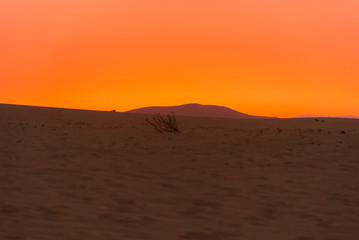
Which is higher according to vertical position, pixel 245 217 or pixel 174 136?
pixel 174 136

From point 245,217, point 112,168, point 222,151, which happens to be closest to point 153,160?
point 112,168

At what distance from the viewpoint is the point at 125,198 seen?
7.30 meters

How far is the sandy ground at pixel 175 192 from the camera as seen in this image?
5.73m

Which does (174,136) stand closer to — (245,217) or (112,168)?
(112,168)

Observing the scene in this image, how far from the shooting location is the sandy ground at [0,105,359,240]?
5.73 meters

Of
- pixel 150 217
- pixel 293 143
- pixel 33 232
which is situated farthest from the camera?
pixel 293 143

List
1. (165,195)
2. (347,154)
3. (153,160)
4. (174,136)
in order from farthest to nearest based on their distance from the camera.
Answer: (174,136) < (347,154) < (153,160) < (165,195)

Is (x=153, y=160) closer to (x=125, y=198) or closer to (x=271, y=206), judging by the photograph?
(x=125, y=198)

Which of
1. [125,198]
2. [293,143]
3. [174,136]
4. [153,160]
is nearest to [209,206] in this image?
[125,198]

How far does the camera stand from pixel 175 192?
7.88 meters

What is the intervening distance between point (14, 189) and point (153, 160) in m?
4.43

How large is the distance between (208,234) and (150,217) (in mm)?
1058

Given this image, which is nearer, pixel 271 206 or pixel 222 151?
pixel 271 206

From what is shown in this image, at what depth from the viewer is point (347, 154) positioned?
1307 centimetres
